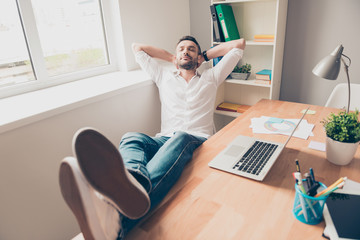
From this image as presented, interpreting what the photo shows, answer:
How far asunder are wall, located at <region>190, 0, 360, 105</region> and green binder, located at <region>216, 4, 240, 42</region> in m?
0.40

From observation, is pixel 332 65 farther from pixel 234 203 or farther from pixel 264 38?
pixel 264 38

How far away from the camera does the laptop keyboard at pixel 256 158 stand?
1.07 metres

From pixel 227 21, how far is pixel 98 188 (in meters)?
1.97

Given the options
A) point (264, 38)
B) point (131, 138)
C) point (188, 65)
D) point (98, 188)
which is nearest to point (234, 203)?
point (98, 188)

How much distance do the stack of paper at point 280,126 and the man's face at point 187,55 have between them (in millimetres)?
645

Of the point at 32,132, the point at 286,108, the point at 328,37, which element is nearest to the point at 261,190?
the point at 286,108

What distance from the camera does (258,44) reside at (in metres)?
2.14

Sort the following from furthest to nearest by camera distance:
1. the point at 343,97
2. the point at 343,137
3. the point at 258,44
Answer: the point at 258,44 < the point at 343,97 < the point at 343,137

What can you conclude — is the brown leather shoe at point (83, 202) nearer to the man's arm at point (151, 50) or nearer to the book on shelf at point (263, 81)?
the man's arm at point (151, 50)

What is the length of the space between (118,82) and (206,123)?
730mm

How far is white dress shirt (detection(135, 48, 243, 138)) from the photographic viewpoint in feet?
6.15

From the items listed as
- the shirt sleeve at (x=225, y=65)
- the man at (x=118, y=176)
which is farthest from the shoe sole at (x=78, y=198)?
the shirt sleeve at (x=225, y=65)

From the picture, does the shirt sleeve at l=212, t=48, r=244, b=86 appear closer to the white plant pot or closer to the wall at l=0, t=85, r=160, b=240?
the wall at l=0, t=85, r=160, b=240

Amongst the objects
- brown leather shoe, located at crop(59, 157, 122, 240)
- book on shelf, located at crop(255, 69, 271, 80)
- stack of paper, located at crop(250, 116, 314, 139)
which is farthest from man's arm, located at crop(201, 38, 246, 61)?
brown leather shoe, located at crop(59, 157, 122, 240)
